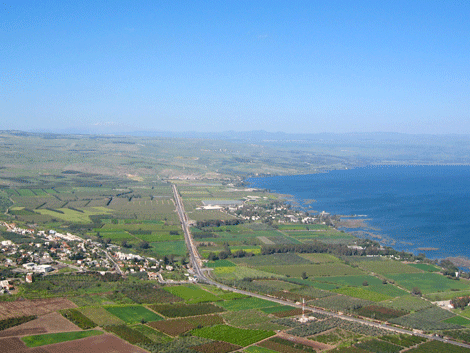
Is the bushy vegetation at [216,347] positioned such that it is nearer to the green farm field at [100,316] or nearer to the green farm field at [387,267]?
A: the green farm field at [100,316]

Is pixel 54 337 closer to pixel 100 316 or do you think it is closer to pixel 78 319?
pixel 78 319

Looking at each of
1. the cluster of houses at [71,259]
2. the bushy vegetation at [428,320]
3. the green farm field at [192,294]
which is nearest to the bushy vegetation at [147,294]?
the green farm field at [192,294]

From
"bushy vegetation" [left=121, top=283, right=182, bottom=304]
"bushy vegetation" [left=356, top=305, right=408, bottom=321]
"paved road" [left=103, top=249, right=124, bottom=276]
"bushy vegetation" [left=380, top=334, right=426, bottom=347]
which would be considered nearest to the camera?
"bushy vegetation" [left=380, top=334, right=426, bottom=347]

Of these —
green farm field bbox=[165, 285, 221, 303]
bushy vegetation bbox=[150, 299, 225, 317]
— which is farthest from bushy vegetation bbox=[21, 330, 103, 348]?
green farm field bbox=[165, 285, 221, 303]

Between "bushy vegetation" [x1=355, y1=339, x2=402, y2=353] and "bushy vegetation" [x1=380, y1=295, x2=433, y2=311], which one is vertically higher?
"bushy vegetation" [x1=380, y1=295, x2=433, y2=311]

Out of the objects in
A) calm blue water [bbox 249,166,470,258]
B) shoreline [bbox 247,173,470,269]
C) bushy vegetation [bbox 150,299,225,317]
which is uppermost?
calm blue water [bbox 249,166,470,258]

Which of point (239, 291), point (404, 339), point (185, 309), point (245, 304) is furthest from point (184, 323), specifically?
point (404, 339)

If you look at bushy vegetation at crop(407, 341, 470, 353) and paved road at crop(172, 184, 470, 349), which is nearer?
bushy vegetation at crop(407, 341, 470, 353)

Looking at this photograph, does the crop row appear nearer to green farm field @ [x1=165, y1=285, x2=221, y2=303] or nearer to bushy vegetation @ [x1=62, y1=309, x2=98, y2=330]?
bushy vegetation @ [x1=62, y1=309, x2=98, y2=330]
